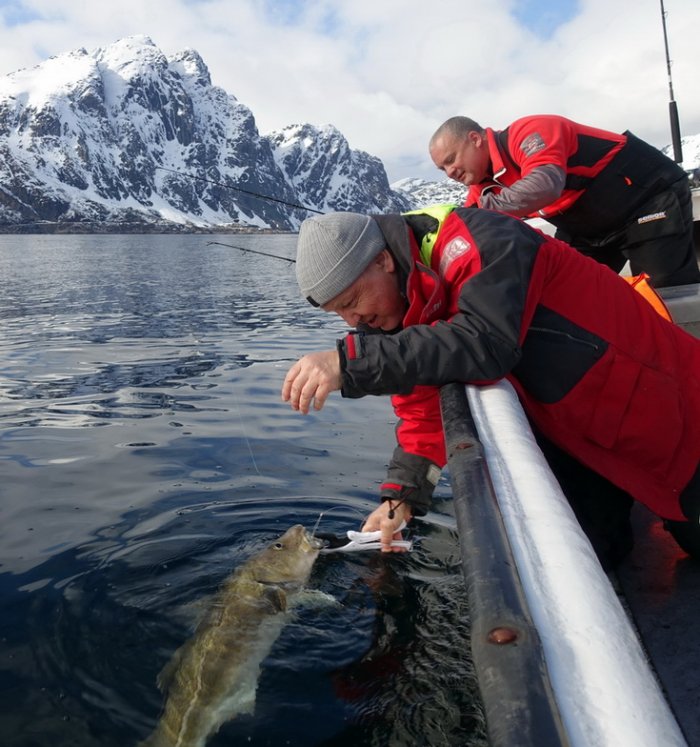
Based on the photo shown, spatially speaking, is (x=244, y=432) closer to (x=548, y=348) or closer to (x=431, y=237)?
(x=431, y=237)

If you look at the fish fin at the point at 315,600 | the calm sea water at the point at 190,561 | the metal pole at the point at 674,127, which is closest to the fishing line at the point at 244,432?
the calm sea water at the point at 190,561

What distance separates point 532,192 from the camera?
5.02 metres

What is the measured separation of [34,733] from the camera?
10.9 feet

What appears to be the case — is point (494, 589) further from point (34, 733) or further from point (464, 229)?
point (34, 733)

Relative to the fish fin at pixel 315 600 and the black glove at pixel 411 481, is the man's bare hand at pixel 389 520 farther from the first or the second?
the fish fin at pixel 315 600

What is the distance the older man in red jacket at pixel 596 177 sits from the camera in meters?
5.46

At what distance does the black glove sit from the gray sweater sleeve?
211 cm

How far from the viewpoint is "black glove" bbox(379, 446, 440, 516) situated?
13.3 ft

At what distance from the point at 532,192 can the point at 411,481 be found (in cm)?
242

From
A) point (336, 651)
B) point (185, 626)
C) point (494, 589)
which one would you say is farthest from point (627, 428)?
point (185, 626)

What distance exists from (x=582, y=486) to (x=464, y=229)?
1.75m

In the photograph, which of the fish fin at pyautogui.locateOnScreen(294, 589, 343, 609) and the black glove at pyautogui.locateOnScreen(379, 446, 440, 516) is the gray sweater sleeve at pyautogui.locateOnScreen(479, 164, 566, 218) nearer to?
the black glove at pyautogui.locateOnScreen(379, 446, 440, 516)

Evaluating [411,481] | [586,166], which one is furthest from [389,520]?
[586,166]

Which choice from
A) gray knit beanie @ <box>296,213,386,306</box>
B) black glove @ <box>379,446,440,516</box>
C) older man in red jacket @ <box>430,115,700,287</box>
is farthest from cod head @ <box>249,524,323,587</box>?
older man in red jacket @ <box>430,115,700,287</box>
